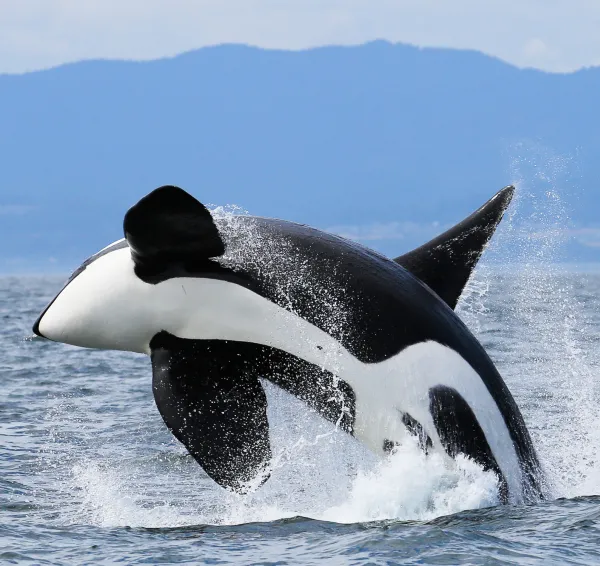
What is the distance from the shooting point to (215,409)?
943cm

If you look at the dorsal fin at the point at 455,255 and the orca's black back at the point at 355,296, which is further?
the dorsal fin at the point at 455,255

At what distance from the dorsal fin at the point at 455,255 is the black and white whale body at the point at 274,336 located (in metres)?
0.10

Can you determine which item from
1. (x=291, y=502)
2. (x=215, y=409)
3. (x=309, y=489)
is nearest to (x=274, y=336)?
(x=215, y=409)

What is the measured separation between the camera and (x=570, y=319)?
121 feet

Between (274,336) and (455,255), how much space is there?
186 centimetres

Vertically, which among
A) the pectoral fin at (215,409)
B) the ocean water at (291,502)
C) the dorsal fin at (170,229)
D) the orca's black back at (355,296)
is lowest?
the ocean water at (291,502)

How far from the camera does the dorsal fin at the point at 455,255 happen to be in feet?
32.1

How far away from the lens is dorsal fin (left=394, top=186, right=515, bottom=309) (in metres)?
9.78

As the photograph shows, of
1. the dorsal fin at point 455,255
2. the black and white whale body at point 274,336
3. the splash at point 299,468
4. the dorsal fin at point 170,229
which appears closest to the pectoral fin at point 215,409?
the black and white whale body at point 274,336

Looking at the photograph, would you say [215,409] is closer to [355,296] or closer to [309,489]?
[355,296]

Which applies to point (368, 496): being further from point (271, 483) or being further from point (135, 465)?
point (135, 465)

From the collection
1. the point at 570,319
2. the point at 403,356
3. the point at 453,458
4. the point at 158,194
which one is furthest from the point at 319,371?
the point at 570,319

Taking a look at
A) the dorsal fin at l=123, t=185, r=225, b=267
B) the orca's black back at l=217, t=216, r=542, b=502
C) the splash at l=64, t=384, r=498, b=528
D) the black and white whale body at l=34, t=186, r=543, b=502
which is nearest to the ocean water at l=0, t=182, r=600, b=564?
the splash at l=64, t=384, r=498, b=528

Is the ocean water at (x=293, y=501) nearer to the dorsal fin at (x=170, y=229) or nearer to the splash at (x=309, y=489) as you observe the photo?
the splash at (x=309, y=489)
